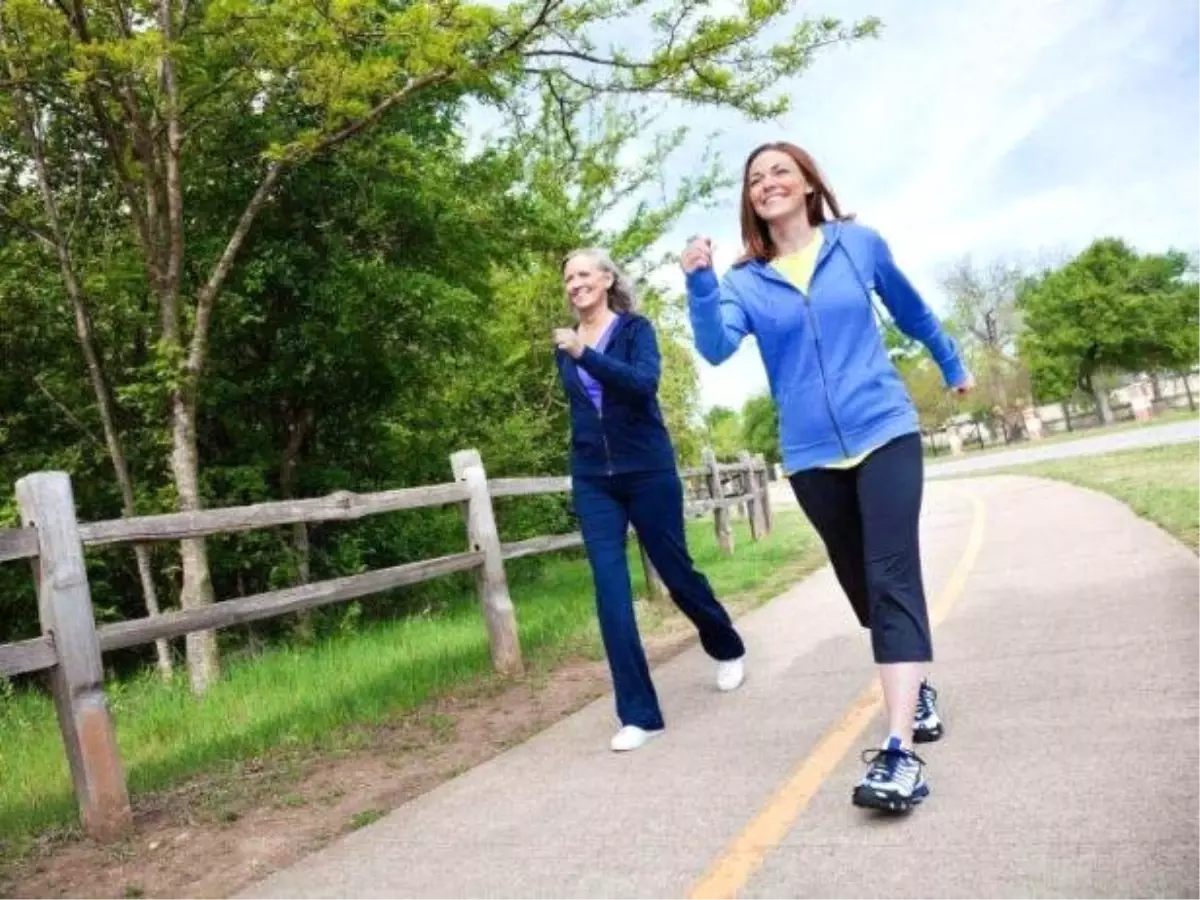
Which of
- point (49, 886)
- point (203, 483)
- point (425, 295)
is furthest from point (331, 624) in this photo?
point (49, 886)

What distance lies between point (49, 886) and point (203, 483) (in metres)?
8.61

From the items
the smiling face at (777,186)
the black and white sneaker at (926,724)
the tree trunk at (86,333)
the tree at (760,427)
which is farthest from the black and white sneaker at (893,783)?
the tree at (760,427)

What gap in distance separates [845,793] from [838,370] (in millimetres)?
1359

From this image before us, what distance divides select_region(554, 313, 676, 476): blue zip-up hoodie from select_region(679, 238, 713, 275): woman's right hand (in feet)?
3.56

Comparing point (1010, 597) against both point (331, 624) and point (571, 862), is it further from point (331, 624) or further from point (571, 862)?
point (331, 624)

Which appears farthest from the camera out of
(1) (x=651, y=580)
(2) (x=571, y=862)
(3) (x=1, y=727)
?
(1) (x=651, y=580)

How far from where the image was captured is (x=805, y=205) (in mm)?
3871

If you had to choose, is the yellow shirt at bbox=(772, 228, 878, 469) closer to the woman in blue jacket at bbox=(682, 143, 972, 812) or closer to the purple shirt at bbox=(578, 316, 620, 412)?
the woman in blue jacket at bbox=(682, 143, 972, 812)

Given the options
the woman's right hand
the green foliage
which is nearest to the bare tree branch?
the woman's right hand

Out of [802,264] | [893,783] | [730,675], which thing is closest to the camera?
[893,783]

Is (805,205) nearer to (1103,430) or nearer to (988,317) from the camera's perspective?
(1103,430)

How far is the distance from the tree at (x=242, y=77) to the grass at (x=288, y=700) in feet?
4.22

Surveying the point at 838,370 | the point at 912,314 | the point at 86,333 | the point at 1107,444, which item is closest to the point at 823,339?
the point at 838,370

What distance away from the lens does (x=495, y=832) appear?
3.73 m
